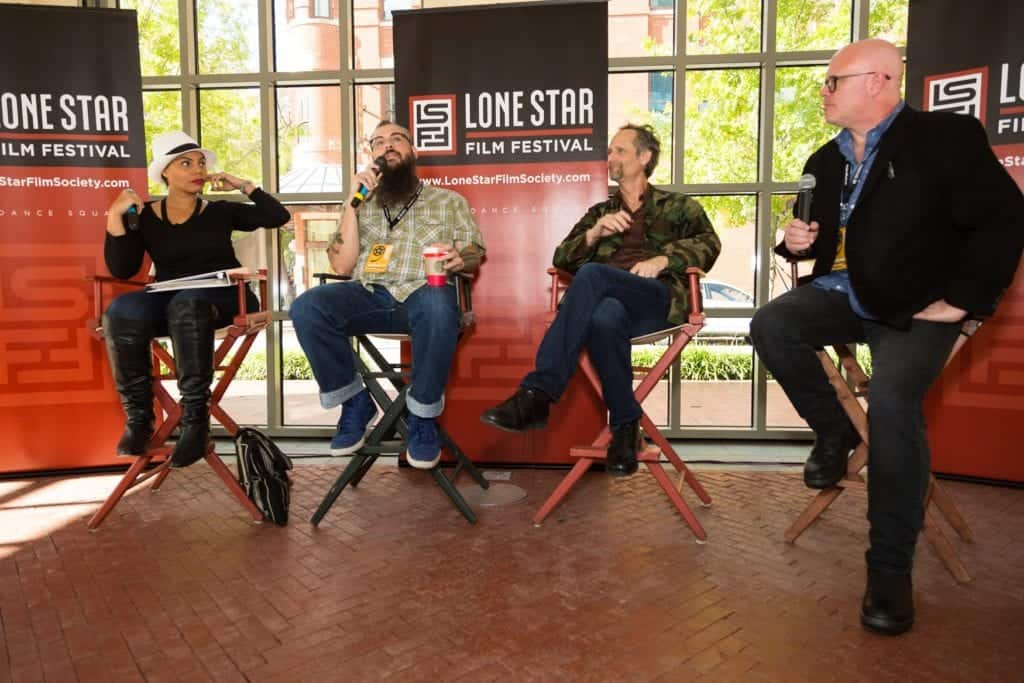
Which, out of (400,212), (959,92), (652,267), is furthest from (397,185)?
(959,92)

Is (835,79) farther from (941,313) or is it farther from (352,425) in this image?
(352,425)

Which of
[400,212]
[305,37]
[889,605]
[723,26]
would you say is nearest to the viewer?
[889,605]

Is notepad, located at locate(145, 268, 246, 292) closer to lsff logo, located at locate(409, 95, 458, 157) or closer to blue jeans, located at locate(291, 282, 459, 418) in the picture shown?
blue jeans, located at locate(291, 282, 459, 418)

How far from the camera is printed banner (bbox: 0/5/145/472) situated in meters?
3.70

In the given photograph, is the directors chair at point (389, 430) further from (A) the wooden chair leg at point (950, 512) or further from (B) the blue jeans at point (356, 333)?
(A) the wooden chair leg at point (950, 512)

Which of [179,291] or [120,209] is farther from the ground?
[120,209]

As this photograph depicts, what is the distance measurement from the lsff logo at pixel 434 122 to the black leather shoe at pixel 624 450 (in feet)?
6.27

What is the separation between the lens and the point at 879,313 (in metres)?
2.19

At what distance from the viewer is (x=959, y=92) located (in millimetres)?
3480

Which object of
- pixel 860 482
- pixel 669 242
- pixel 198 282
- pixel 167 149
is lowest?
pixel 860 482

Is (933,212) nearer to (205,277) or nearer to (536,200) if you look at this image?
(536,200)

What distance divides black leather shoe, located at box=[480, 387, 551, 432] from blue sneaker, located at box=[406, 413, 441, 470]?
1.07 feet

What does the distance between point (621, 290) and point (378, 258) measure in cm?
112

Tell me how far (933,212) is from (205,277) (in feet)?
9.10
